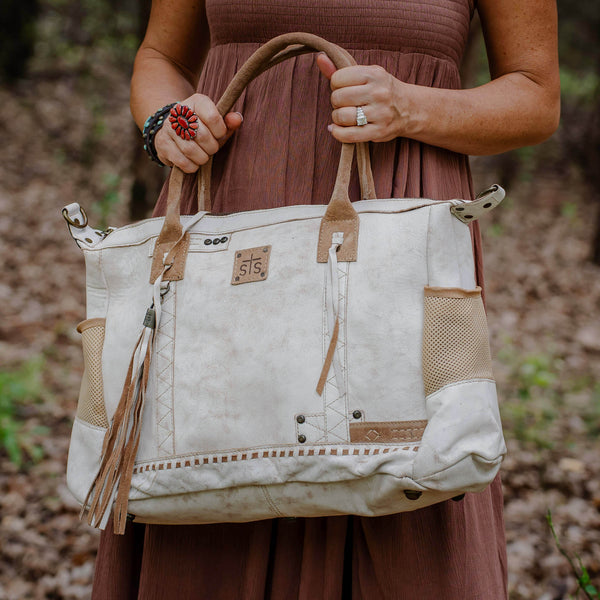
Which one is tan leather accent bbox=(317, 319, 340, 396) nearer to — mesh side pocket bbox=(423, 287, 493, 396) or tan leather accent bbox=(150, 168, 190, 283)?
mesh side pocket bbox=(423, 287, 493, 396)

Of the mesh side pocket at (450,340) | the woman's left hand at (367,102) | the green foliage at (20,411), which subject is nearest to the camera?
the mesh side pocket at (450,340)

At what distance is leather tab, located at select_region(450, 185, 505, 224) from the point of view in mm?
1106

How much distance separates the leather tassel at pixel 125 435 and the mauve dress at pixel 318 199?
0.58ft

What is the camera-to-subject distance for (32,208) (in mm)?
7418

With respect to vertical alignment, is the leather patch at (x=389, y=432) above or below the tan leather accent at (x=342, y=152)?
below

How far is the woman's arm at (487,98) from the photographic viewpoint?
1209 mm

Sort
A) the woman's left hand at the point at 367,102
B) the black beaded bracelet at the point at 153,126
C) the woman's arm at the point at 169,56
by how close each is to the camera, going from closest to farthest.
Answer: the woman's left hand at the point at 367,102 < the black beaded bracelet at the point at 153,126 < the woman's arm at the point at 169,56

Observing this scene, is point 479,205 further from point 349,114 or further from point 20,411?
point 20,411

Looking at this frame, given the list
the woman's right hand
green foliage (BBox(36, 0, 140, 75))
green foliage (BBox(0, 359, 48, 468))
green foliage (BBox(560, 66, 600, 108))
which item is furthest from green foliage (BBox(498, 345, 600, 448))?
green foliage (BBox(36, 0, 140, 75))

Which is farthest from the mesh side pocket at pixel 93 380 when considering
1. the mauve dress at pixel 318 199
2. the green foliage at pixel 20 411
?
the green foliage at pixel 20 411

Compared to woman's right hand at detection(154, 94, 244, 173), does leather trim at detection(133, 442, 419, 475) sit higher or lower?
lower

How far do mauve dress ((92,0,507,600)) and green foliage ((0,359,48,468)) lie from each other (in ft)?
7.86

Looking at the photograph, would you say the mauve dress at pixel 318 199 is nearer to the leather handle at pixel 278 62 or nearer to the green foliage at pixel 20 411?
the leather handle at pixel 278 62

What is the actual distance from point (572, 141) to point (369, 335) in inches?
471
